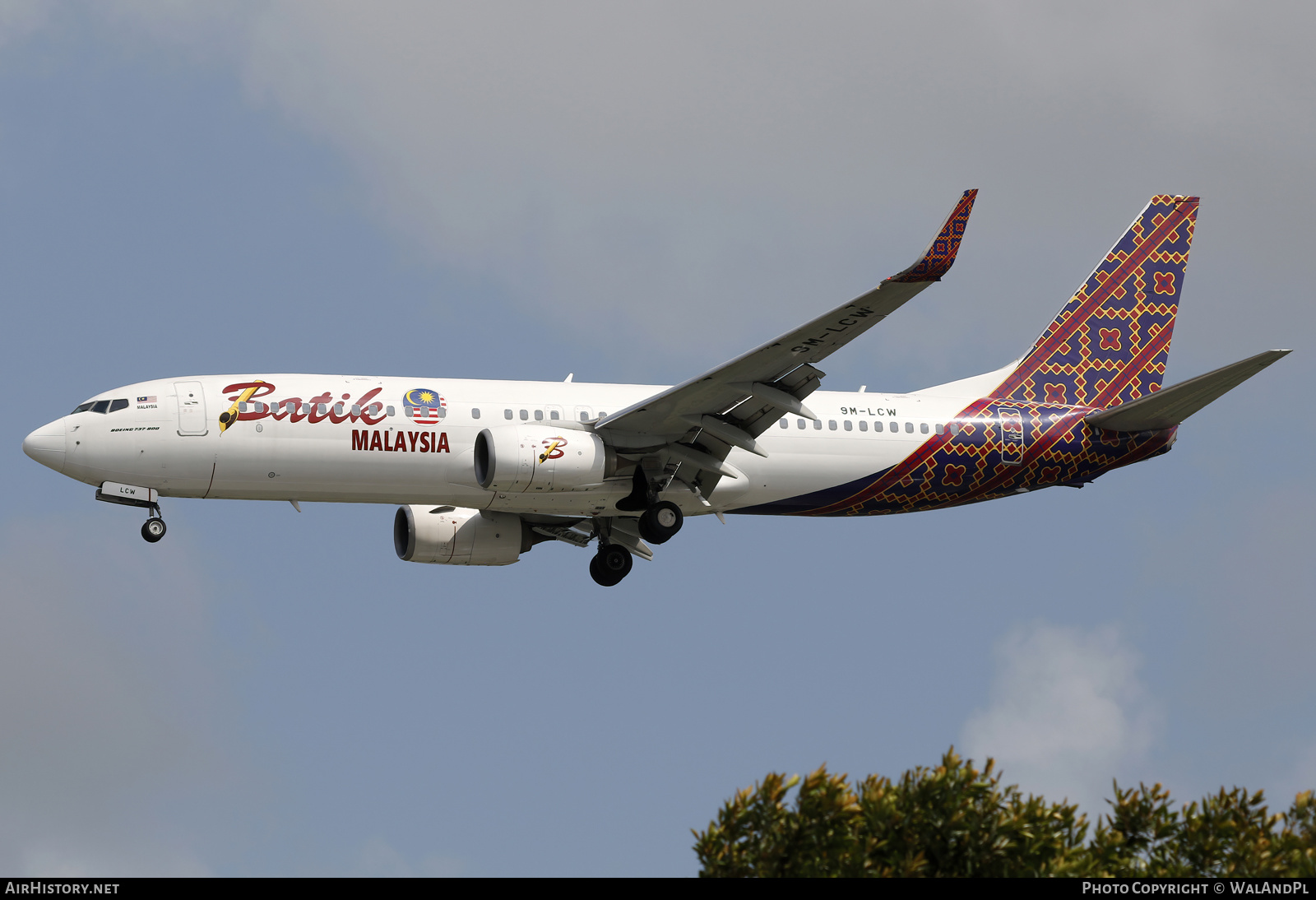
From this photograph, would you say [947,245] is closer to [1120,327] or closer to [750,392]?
[750,392]

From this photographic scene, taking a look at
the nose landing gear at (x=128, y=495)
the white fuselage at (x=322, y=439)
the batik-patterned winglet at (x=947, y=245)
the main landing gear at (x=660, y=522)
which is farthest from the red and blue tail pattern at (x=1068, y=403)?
the nose landing gear at (x=128, y=495)

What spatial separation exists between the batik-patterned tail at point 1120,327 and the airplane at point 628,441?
0.08 meters

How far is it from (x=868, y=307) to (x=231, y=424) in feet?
45.0

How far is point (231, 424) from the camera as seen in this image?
112 feet

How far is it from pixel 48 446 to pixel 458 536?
10.4 metres

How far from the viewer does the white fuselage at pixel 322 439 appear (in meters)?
34.1

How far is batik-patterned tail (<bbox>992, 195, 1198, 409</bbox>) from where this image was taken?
41562 millimetres

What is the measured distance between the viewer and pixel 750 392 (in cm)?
3359

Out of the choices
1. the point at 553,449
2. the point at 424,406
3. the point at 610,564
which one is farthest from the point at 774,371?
the point at 610,564

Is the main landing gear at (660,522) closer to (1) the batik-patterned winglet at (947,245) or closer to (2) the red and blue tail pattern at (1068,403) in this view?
(2) the red and blue tail pattern at (1068,403)
